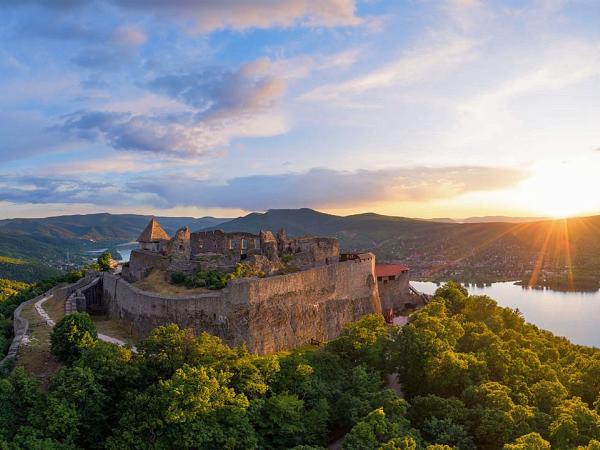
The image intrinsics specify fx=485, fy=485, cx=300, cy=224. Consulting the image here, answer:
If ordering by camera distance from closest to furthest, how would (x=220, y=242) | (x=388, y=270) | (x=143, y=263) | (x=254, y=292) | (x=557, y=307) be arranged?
(x=254, y=292) → (x=143, y=263) → (x=220, y=242) → (x=388, y=270) → (x=557, y=307)

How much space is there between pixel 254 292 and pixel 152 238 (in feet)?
40.2

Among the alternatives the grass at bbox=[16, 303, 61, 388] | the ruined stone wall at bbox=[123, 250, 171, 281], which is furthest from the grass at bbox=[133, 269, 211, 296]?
the grass at bbox=[16, 303, 61, 388]

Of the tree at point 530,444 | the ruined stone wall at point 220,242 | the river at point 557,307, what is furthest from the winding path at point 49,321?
the river at point 557,307

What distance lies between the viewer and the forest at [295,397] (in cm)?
1627

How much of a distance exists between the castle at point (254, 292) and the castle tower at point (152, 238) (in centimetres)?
7

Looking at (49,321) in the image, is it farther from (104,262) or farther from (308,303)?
(308,303)

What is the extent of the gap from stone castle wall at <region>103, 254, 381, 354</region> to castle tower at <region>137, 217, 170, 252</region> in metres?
3.17

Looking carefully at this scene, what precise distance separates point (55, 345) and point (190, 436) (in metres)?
8.29

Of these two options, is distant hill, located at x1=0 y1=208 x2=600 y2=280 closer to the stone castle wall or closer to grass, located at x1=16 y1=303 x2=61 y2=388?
the stone castle wall

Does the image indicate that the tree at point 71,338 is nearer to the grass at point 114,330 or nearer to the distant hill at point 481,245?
the grass at point 114,330

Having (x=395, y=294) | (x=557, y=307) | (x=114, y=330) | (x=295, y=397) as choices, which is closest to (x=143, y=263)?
(x=114, y=330)

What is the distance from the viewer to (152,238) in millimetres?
33281

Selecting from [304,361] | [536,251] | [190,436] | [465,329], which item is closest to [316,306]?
[304,361]

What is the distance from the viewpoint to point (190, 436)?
640 inches
